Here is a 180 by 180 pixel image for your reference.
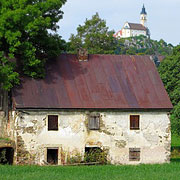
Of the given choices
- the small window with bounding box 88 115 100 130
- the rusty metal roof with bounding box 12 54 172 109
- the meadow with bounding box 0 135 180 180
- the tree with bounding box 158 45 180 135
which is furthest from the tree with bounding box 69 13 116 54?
the meadow with bounding box 0 135 180 180

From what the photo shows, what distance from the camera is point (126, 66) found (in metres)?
34.2

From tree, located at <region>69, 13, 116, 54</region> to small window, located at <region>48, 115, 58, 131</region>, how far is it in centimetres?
2679

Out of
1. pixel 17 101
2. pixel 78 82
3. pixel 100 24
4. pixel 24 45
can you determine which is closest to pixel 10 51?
pixel 24 45

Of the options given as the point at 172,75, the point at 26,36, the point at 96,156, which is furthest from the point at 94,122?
the point at 172,75

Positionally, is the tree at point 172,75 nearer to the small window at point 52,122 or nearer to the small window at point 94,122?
the small window at point 94,122

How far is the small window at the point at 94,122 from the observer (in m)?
31.0

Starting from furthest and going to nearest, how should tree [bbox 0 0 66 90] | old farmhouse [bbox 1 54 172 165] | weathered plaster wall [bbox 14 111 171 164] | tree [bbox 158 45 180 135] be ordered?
tree [bbox 158 45 180 135]
old farmhouse [bbox 1 54 172 165]
weathered plaster wall [bbox 14 111 171 164]
tree [bbox 0 0 66 90]

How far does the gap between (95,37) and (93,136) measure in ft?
91.1

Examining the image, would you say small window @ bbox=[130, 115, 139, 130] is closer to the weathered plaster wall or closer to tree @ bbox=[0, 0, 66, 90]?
the weathered plaster wall

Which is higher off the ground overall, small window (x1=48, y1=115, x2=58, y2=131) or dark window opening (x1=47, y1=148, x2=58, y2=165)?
small window (x1=48, y1=115, x2=58, y2=131)

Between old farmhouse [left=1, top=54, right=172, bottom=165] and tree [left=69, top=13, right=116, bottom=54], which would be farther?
tree [left=69, top=13, right=116, bottom=54]

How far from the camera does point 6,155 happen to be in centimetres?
3212

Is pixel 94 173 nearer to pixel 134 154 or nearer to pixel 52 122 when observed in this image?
pixel 52 122

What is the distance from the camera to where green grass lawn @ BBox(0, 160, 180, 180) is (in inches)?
952
